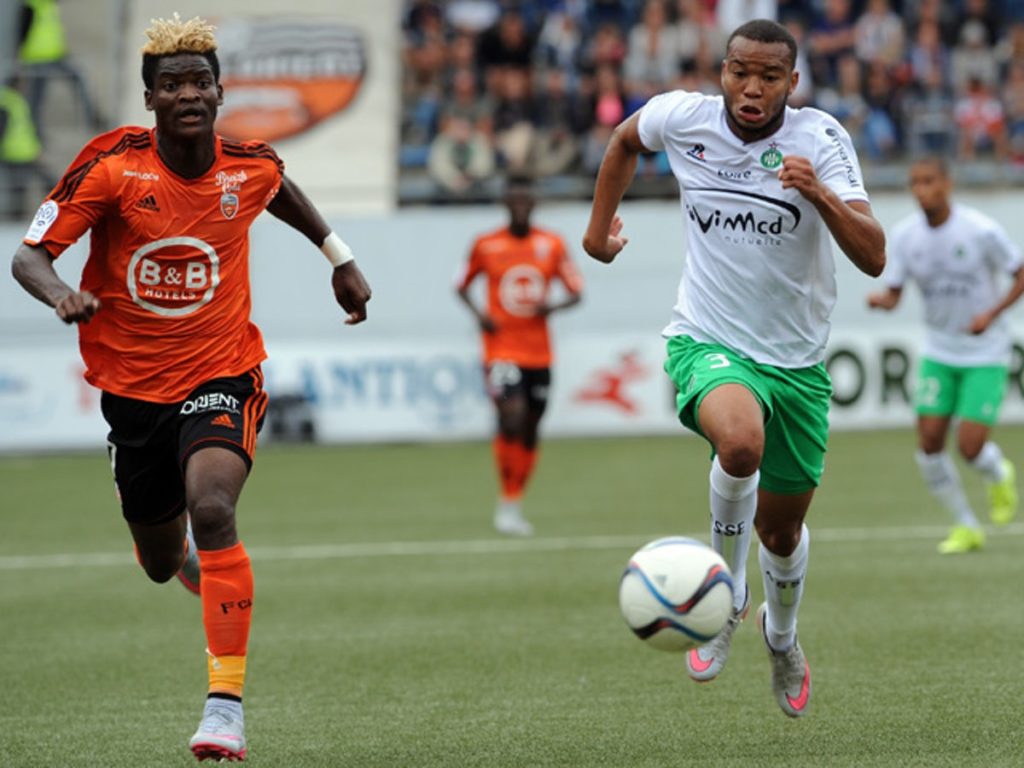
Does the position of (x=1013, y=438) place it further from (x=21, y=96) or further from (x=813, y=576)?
(x=21, y=96)

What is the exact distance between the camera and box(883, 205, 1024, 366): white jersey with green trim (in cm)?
1221

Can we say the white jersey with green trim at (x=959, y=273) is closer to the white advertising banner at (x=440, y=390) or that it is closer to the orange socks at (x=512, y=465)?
the orange socks at (x=512, y=465)

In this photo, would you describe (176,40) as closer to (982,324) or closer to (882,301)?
(882,301)

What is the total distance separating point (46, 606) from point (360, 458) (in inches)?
391

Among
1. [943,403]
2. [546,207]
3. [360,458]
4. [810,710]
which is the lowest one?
[360,458]

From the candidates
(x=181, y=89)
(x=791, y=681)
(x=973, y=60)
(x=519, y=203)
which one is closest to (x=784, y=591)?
(x=791, y=681)

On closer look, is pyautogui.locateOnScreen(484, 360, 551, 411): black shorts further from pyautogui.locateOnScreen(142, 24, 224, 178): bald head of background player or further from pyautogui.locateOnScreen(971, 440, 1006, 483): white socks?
pyautogui.locateOnScreen(142, 24, 224, 178): bald head of background player

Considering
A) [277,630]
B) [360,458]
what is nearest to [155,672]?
[277,630]

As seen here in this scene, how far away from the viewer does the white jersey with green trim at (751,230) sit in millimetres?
6613

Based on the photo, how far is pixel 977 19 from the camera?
25.5m

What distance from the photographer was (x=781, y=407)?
6.75 meters

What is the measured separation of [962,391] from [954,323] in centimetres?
48

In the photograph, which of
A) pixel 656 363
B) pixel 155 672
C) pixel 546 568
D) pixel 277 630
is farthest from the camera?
pixel 656 363

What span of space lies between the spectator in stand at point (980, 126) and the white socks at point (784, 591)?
18173 mm
